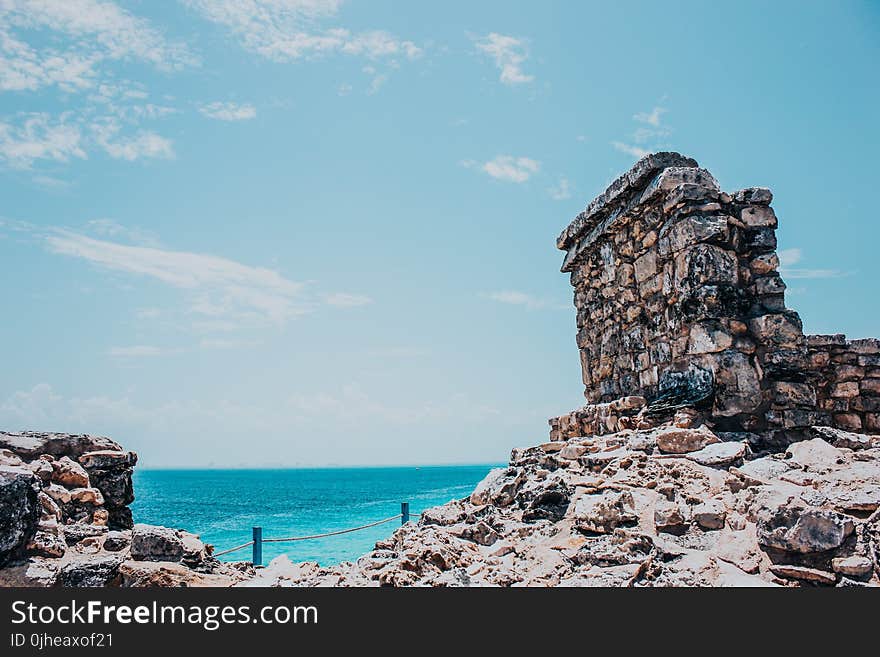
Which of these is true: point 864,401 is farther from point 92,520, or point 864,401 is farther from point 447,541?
point 92,520

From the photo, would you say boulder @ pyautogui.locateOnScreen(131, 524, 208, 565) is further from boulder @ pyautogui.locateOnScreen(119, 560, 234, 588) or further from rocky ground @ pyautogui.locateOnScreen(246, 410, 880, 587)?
rocky ground @ pyautogui.locateOnScreen(246, 410, 880, 587)

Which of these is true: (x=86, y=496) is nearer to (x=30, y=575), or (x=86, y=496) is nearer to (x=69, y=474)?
(x=69, y=474)

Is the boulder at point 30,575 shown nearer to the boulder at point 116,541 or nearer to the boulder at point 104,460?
the boulder at point 116,541

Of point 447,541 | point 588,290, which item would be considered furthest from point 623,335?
point 447,541

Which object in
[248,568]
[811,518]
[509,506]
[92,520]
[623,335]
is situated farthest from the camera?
[623,335]

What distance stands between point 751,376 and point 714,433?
2.07 feet

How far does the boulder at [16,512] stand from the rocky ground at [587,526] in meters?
0.01

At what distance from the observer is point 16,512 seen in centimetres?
374

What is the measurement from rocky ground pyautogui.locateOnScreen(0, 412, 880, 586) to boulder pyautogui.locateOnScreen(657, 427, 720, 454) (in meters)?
0.01

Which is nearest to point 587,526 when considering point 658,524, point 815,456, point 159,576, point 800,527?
point 658,524

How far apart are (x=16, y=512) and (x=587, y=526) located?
3.51 meters

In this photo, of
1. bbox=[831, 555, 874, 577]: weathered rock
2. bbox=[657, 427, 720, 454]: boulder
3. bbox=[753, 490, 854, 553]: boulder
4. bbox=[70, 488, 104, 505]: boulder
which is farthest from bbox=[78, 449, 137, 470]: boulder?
bbox=[831, 555, 874, 577]: weathered rock

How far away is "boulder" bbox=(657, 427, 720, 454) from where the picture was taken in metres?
4.61

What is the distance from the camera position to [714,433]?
4879 millimetres
